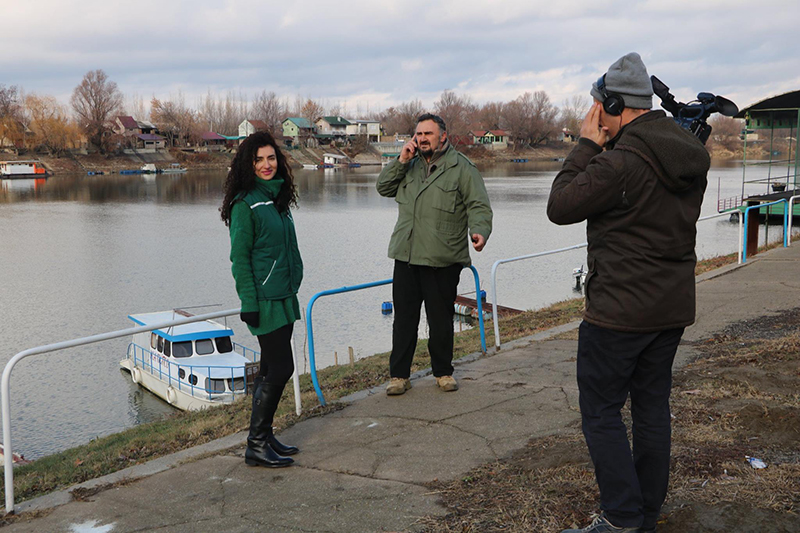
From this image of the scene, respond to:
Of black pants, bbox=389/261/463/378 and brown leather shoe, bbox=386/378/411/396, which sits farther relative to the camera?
brown leather shoe, bbox=386/378/411/396

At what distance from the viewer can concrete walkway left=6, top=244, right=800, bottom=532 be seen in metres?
3.85

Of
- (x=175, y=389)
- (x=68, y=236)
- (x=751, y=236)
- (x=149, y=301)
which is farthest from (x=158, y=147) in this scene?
(x=751, y=236)

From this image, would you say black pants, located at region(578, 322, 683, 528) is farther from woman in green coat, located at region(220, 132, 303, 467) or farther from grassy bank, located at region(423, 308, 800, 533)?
woman in green coat, located at region(220, 132, 303, 467)

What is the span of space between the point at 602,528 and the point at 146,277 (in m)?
30.1

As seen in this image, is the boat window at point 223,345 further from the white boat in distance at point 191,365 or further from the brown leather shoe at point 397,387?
the brown leather shoe at point 397,387

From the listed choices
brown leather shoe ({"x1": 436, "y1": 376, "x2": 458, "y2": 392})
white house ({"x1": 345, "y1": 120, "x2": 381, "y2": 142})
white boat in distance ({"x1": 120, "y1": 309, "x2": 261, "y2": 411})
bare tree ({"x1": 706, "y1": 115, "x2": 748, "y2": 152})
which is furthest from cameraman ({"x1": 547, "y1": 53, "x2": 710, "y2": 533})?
white house ({"x1": 345, "y1": 120, "x2": 381, "y2": 142})

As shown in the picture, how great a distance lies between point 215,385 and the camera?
62.9ft

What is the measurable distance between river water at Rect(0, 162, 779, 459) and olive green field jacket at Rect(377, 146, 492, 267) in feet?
38.3

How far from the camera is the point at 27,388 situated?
1806 centimetres

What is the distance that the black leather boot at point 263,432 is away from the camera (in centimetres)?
456

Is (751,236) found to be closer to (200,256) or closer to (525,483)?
(525,483)

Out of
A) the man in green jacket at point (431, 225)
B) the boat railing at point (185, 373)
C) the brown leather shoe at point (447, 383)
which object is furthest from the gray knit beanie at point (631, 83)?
the boat railing at point (185, 373)

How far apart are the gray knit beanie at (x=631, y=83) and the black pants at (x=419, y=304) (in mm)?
2812

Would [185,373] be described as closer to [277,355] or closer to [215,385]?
[215,385]
